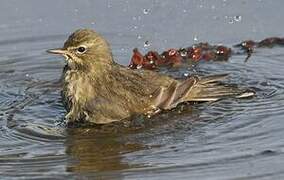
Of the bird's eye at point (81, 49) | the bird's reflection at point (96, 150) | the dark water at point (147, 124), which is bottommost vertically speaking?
the bird's reflection at point (96, 150)

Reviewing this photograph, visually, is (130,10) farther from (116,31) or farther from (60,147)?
(60,147)

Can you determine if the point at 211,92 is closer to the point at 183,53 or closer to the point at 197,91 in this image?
the point at 197,91

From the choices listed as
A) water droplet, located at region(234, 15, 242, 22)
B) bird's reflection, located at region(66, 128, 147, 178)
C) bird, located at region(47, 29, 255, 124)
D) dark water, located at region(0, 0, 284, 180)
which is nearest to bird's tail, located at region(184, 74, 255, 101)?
bird, located at region(47, 29, 255, 124)

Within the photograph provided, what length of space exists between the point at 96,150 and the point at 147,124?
0.94 m

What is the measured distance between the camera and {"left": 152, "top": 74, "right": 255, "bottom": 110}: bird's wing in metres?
10.6

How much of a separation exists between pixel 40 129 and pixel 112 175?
1843 mm

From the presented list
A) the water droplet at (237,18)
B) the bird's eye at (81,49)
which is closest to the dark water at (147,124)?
the water droplet at (237,18)

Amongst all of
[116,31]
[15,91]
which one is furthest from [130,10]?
[15,91]

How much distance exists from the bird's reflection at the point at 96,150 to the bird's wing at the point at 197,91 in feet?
3.34

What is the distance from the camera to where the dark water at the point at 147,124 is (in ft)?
27.5

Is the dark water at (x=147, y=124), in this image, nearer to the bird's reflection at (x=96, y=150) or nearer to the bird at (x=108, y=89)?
the bird's reflection at (x=96, y=150)

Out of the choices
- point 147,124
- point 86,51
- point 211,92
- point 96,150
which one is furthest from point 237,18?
point 96,150

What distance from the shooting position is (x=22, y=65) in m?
12.1

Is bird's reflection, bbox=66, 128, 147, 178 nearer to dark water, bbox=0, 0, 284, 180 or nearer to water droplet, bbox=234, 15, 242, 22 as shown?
dark water, bbox=0, 0, 284, 180
